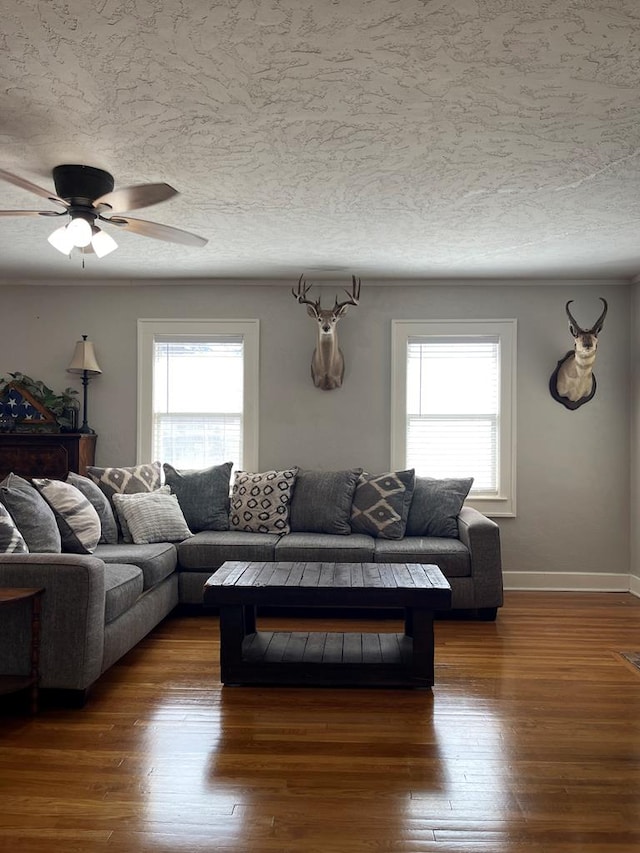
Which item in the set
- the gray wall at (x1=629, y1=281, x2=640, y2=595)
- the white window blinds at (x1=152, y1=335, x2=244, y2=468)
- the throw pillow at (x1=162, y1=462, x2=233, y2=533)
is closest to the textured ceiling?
the gray wall at (x1=629, y1=281, x2=640, y2=595)

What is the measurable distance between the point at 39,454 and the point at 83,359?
2.96 ft

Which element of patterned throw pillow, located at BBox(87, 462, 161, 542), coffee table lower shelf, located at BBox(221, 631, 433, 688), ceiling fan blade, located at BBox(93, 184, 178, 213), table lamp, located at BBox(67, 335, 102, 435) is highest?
ceiling fan blade, located at BBox(93, 184, 178, 213)

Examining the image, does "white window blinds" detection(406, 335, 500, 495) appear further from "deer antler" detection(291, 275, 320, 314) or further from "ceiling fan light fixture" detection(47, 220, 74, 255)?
"ceiling fan light fixture" detection(47, 220, 74, 255)

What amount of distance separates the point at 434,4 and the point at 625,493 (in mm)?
4824

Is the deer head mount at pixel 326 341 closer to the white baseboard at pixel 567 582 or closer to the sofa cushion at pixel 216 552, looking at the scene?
the sofa cushion at pixel 216 552

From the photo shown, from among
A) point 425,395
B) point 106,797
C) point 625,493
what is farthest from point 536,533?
point 106,797

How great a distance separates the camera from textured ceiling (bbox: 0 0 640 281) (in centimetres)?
223

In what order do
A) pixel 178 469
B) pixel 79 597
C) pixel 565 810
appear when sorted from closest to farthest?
1. pixel 565 810
2. pixel 79 597
3. pixel 178 469

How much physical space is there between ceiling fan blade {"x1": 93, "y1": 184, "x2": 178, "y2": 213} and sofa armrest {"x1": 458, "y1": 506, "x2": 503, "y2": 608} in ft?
10.2

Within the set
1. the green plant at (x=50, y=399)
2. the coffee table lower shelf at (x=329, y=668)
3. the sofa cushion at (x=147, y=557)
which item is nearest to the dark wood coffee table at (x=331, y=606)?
the coffee table lower shelf at (x=329, y=668)

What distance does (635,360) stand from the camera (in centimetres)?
585

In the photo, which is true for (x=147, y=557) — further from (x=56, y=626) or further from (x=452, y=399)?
(x=452, y=399)

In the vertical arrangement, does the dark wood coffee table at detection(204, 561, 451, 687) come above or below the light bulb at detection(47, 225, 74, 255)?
below

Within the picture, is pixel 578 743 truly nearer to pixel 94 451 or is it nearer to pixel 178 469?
pixel 178 469
